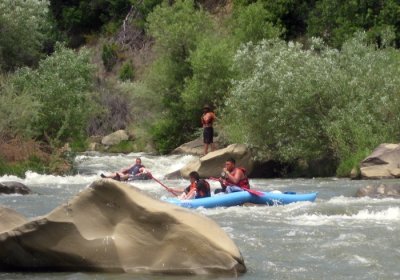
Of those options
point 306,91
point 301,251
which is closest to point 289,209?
point 301,251

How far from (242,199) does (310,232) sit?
13.5 ft

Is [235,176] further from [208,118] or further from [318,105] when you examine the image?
[208,118]

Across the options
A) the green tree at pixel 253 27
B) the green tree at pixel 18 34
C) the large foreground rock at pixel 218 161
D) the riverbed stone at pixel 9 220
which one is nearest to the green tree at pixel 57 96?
the green tree at pixel 18 34

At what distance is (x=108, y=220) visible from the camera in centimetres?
1103

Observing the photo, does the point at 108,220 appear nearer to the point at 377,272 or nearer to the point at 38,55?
the point at 377,272

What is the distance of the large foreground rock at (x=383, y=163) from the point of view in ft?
74.4

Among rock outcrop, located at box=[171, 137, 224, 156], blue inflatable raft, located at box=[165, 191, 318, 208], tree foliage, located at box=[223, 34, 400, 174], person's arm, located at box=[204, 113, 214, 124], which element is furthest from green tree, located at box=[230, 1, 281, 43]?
blue inflatable raft, located at box=[165, 191, 318, 208]

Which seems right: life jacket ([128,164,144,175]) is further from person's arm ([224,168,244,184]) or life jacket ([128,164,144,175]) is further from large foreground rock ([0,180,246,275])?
large foreground rock ([0,180,246,275])

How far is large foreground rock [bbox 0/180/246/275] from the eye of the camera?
1053 cm

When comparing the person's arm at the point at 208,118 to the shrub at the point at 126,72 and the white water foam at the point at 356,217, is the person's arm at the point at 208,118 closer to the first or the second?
the white water foam at the point at 356,217

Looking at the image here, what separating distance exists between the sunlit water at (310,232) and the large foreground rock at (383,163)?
1.81 ft

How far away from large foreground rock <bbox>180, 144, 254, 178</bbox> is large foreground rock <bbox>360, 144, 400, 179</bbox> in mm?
3610

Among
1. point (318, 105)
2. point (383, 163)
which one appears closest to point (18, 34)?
point (318, 105)

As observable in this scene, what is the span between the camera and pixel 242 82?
2634cm
